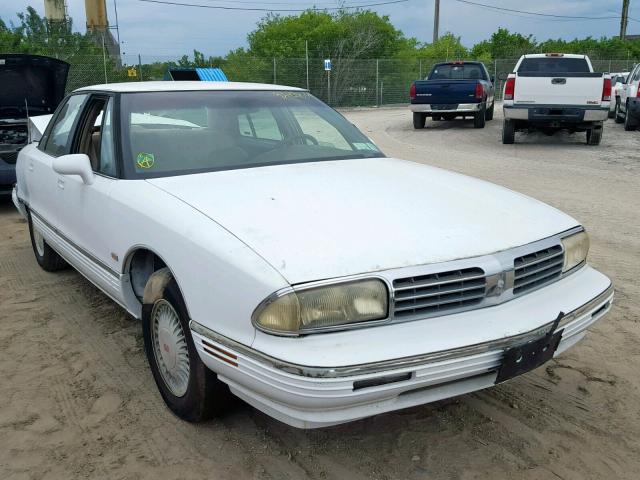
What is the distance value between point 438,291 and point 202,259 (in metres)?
0.94

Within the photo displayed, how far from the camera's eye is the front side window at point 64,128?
171 inches

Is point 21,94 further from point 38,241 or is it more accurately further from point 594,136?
point 594,136

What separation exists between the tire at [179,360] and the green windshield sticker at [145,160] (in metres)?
0.78

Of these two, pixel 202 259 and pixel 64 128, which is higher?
pixel 64 128

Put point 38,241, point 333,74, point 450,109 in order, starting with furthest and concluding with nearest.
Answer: point 333,74 → point 450,109 → point 38,241

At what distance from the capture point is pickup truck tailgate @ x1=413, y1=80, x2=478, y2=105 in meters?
16.2

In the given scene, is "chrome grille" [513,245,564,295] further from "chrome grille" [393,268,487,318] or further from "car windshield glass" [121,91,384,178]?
"car windshield glass" [121,91,384,178]

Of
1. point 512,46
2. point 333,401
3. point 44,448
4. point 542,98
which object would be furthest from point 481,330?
point 512,46

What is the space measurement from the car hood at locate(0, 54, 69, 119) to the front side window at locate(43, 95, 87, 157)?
118 inches

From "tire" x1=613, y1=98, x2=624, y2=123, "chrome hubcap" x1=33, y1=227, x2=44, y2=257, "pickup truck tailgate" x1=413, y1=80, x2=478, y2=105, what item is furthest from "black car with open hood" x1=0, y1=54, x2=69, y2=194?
"tire" x1=613, y1=98, x2=624, y2=123

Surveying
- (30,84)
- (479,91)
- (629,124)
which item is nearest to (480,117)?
(479,91)

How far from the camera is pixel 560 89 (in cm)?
1239

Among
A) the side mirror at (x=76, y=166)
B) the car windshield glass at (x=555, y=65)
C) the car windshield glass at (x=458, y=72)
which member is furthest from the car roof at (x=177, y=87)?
the car windshield glass at (x=458, y=72)

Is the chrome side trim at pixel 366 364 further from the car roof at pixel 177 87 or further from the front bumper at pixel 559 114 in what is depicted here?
the front bumper at pixel 559 114
